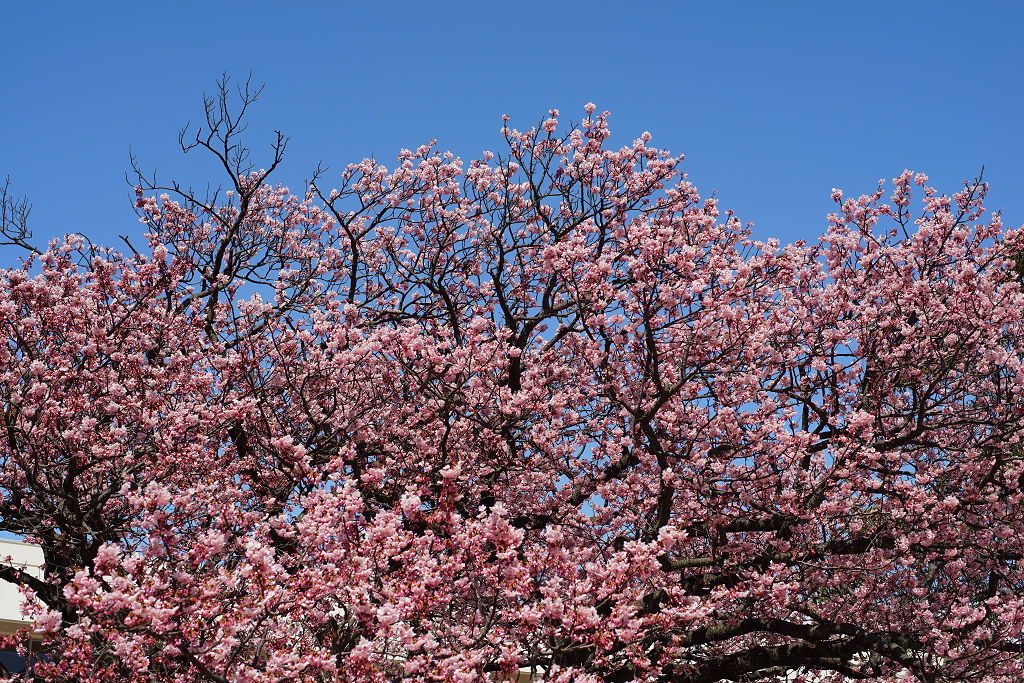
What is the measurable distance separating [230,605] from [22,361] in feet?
21.5

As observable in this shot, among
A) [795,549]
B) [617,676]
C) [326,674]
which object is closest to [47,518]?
[326,674]

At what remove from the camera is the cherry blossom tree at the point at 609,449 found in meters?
9.65

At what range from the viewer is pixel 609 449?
40.1 feet

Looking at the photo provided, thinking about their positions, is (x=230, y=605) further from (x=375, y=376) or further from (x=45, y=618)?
(x=375, y=376)

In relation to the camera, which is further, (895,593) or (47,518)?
(895,593)

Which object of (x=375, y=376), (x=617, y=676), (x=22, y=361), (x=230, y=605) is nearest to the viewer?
(x=230, y=605)

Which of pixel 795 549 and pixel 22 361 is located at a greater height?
pixel 22 361

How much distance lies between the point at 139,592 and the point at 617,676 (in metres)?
6.69

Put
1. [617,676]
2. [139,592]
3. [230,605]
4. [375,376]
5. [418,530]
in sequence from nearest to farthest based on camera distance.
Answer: [139,592], [230,605], [418,530], [617,676], [375,376]

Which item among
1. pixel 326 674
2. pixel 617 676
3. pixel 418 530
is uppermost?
pixel 418 530

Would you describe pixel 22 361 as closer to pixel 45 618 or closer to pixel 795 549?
pixel 45 618

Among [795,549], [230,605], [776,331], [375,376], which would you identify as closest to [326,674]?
[230,605]

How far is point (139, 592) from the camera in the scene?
6926 mm

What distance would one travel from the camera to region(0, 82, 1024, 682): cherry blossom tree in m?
9.65
